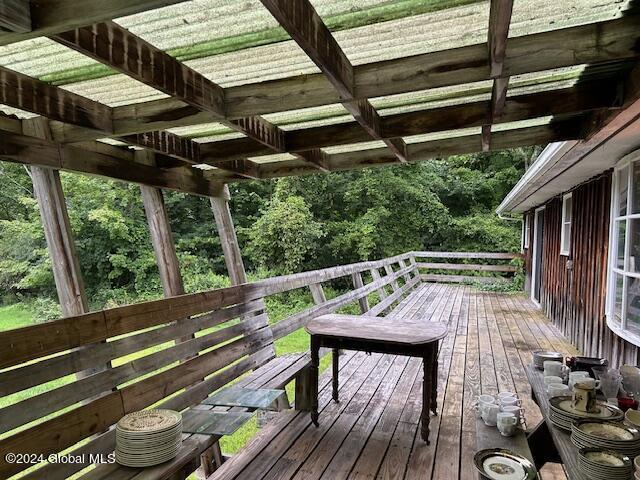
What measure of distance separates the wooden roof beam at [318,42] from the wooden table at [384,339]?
1.34 meters

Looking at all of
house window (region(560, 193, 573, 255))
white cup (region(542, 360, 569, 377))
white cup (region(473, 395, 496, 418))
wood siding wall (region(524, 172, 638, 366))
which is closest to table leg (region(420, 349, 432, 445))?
white cup (region(473, 395, 496, 418))

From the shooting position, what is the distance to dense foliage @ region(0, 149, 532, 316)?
12.7 m

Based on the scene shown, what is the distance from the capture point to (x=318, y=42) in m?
1.59

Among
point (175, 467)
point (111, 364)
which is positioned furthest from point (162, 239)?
point (175, 467)

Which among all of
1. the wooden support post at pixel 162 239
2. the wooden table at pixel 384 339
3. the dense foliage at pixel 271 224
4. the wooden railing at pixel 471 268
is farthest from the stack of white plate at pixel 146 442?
the dense foliage at pixel 271 224

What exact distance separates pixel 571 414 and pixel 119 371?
7.16ft

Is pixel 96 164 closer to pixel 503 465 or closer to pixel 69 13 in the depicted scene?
pixel 69 13

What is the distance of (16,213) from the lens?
43.5ft

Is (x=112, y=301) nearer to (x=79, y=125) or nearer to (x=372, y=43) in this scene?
(x=79, y=125)

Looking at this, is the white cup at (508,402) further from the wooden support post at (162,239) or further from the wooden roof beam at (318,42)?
the wooden support post at (162,239)

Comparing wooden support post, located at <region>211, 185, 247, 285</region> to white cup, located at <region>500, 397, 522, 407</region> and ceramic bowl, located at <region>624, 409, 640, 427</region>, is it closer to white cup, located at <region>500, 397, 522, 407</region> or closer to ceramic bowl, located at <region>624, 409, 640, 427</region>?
white cup, located at <region>500, 397, 522, 407</region>

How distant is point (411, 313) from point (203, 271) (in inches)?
337

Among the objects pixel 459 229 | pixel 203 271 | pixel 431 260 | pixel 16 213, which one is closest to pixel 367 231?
pixel 431 260

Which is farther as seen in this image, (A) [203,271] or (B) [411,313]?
(A) [203,271]
